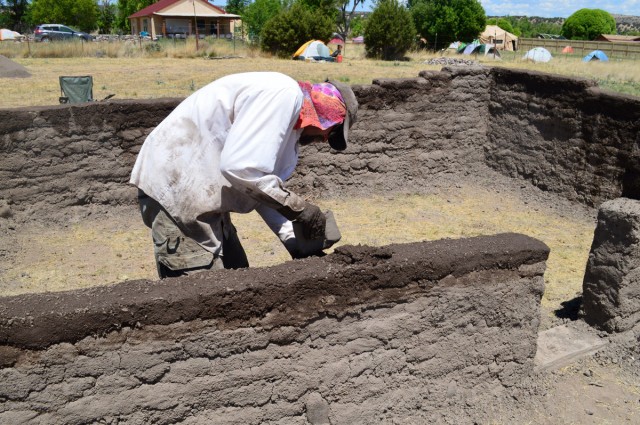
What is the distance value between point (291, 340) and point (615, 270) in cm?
242

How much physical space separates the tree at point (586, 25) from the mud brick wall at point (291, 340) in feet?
263

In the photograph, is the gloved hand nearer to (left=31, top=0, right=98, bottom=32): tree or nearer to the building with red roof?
the building with red roof

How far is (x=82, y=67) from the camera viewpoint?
22.5 metres

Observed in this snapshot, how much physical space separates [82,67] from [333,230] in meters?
21.7

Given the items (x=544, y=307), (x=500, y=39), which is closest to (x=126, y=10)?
(x=500, y=39)

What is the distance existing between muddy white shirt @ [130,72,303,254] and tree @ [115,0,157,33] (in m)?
71.3

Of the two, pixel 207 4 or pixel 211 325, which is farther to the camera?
pixel 207 4

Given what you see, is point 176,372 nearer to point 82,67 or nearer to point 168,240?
point 168,240

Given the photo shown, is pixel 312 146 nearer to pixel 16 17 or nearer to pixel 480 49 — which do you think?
pixel 480 49

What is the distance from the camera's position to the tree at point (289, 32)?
30.5 meters

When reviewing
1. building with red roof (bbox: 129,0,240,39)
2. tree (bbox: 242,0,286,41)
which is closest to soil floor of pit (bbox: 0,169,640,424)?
tree (bbox: 242,0,286,41)

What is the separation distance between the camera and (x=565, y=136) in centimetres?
780

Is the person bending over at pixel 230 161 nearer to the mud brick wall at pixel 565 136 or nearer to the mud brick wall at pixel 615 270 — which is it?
the mud brick wall at pixel 615 270

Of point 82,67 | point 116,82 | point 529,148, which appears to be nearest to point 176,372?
point 529,148
